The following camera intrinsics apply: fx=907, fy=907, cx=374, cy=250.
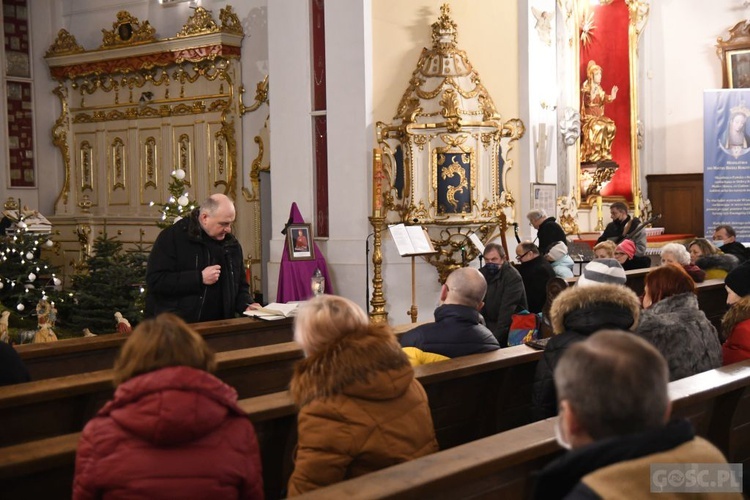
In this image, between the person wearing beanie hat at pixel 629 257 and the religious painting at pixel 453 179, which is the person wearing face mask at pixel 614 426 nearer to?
the person wearing beanie hat at pixel 629 257

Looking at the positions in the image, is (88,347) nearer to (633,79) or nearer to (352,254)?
(352,254)

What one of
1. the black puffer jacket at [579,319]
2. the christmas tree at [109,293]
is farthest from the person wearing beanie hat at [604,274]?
the christmas tree at [109,293]

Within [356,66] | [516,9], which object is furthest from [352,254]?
[516,9]

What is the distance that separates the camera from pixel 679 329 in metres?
4.18

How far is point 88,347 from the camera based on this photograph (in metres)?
5.01

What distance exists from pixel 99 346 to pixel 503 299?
115 inches

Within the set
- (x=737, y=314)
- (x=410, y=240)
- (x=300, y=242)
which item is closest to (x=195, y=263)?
(x=737, y=314)

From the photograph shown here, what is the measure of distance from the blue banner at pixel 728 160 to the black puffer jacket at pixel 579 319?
1064cm

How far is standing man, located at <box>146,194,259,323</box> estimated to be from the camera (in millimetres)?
5426

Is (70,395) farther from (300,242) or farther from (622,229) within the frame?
(622,229)

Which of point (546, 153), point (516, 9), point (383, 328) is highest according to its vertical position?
point (516, 9)

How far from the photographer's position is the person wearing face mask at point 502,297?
6.61 metres

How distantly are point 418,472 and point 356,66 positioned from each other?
818 cm

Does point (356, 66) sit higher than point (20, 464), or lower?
higher
